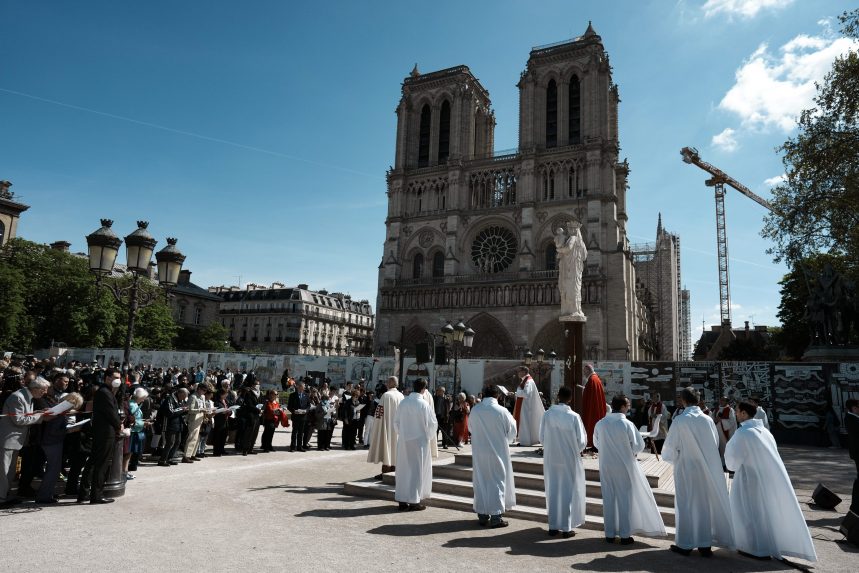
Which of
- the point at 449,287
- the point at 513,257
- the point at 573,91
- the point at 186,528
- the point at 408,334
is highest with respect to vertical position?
the point at 573,91

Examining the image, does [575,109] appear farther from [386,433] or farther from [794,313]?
[386,433]

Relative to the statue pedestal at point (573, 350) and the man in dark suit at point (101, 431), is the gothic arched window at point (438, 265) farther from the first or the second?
the man in dark suit at point (101, 431)

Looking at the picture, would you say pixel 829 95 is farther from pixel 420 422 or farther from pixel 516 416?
pixel 420 422

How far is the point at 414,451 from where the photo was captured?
712cm

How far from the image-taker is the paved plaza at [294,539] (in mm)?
4715

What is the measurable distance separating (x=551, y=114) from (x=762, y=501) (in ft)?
134

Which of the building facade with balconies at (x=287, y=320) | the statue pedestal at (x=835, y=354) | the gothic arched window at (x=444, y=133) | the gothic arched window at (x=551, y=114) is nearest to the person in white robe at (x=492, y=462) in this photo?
the statue pedestal at (x=835, y=354)

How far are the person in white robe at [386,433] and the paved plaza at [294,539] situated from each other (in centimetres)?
115

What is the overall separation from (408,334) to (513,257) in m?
10.1

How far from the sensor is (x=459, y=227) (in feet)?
137

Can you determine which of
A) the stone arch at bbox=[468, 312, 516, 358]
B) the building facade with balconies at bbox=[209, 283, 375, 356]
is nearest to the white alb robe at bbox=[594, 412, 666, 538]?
the stone arch at bbox=[468, 312, 516, 358]

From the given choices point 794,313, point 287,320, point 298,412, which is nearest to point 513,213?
point 794,313

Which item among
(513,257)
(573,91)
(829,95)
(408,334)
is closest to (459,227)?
(513,257)

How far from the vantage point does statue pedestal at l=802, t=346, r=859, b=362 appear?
18422mm
